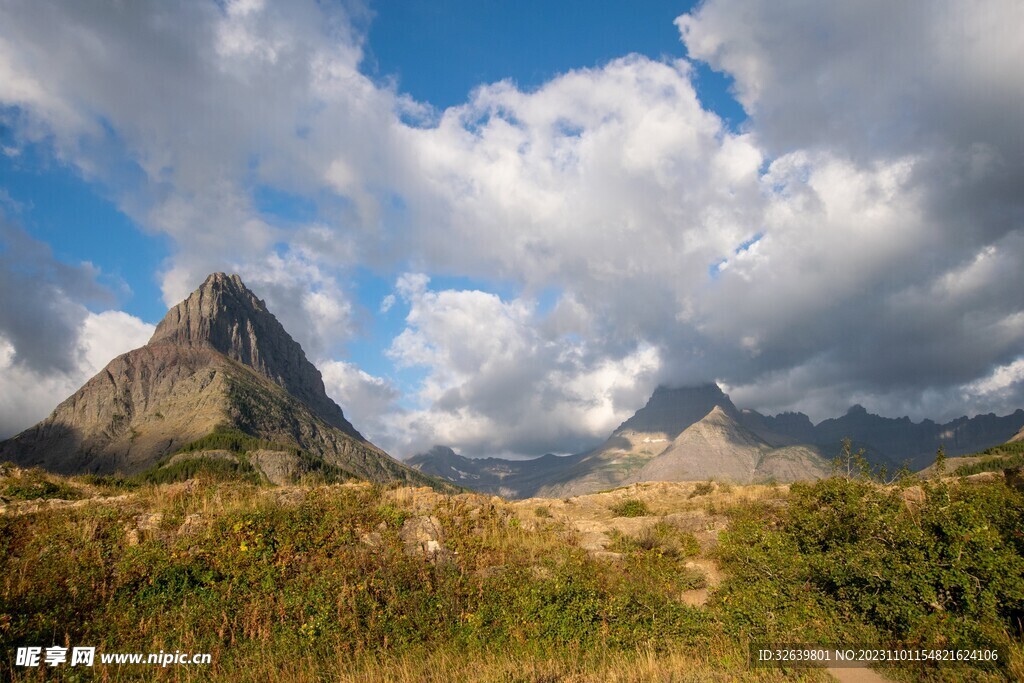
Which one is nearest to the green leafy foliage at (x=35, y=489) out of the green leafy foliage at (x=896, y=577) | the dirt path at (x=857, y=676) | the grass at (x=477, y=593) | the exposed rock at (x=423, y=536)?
the grass at (x=477, y=593)

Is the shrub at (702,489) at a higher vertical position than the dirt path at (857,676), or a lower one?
higher

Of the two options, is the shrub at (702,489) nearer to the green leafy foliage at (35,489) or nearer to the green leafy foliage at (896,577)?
the green leafy foliage at (896,577)

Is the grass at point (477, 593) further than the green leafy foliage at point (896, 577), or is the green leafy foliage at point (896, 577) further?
the green leafy foliage at point (896, 577)

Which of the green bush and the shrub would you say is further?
the shrub

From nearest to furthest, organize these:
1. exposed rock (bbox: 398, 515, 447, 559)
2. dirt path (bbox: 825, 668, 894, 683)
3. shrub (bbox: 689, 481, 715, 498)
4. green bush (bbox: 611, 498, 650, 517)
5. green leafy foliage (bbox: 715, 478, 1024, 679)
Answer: dirt path (bbox: 825, 668, 894, 683)
green leafy foliage (bbox: 715, 478, 1024, 679)
exposed rock (bbox: 398, 515, 447, 559)
green bush (bbox: 611, 498, 650, 517)
shrub (bbox: 689, 481, 715, 498)

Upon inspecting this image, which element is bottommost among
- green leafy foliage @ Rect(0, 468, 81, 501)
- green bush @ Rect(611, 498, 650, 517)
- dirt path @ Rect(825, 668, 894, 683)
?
dirt path @ Rect(825, 668, 894, 683)

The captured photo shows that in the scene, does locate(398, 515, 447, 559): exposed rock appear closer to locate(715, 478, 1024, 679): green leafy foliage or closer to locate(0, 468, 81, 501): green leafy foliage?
locate(715, 478, 1024, 679): green leafy foliage

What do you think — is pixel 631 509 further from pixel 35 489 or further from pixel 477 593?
pixel 35 489

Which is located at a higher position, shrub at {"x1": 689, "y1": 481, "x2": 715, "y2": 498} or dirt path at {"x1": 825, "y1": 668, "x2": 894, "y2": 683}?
shrub at {"x1": 689, "y1": 481, "x2": 715, "y2": 498}

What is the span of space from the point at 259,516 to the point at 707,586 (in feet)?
40.3

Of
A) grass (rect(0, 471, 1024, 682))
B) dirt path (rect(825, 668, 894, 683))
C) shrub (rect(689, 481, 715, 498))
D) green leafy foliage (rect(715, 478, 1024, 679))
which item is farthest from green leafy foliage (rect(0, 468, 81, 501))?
shrub (rect(689, 481, 715, 498))

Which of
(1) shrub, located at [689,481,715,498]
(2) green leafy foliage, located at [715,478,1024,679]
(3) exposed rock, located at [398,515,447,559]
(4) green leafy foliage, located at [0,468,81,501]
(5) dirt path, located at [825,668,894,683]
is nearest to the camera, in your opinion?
(5) dirt path, located at [825,668,894,683]

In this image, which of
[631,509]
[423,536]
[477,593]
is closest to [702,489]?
[631,509]

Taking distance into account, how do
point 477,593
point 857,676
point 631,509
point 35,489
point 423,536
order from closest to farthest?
point 857,676
point 477,593
point 423,536
point 35,489
point 631,509
